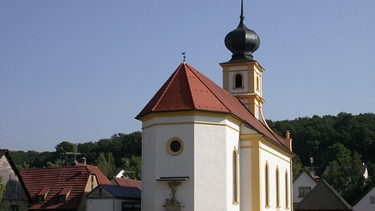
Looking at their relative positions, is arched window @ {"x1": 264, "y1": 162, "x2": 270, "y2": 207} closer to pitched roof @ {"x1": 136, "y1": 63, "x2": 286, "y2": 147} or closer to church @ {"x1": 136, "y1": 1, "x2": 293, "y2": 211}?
church @ {"x1": 136, "y1": 1, "x2": 293, "y2": 211}

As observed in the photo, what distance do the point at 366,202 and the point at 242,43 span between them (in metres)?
19.5

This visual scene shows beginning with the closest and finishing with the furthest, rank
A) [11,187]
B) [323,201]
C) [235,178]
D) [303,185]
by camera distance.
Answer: [235,178] < [11,187] < [323,201] < [303,185]

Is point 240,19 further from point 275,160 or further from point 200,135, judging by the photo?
point 200,135

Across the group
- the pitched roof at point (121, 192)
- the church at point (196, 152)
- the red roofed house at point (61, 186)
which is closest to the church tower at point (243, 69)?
the church at point (196, 152)

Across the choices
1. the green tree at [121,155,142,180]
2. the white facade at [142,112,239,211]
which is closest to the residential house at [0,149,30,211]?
the white facade at [142,112,239,211]

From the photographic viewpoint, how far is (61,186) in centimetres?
3672

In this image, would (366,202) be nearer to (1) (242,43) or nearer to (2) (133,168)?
(1) (242,43)

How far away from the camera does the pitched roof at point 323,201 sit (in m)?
48.7

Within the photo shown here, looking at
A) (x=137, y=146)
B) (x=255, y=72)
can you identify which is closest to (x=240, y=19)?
(x=255, y=72)

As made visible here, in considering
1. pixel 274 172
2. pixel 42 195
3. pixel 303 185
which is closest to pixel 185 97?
pixel 274 172

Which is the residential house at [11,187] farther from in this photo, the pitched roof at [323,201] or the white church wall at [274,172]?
the pitched roof at [323,201]

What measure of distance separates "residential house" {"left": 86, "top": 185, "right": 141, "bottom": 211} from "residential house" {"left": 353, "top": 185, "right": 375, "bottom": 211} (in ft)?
83.3

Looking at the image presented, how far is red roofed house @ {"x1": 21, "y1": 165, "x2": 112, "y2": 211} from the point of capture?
35.1 metres

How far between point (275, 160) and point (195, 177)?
1082cm
